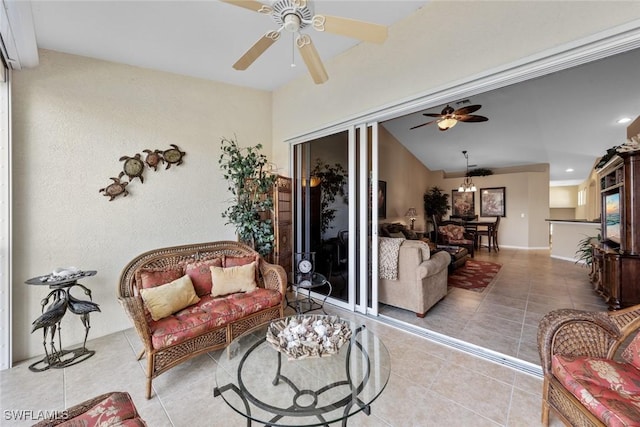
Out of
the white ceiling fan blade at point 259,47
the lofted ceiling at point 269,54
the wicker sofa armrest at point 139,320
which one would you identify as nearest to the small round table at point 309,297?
the wicker sofa armrest at point 139,320

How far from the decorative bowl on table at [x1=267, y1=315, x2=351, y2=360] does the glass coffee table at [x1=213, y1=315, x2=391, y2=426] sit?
0.19ft

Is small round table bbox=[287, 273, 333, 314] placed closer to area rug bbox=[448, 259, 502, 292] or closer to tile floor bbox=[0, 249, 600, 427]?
tile floor bbox=[0, 249, 600, 427]

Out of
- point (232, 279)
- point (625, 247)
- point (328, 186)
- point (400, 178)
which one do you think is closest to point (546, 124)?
point (400, 178)

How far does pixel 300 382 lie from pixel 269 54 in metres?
3.29

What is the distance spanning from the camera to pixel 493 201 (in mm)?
8289

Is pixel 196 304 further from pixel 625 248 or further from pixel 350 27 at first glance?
pixel 625 248

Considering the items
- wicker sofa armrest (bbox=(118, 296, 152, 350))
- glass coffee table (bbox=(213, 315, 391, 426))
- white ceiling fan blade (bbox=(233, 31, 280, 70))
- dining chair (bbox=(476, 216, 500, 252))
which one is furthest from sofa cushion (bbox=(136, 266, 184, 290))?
dining chair (bbox=(476, 216, 500, 252))

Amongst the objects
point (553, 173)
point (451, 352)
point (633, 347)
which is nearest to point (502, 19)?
point (633, 347)

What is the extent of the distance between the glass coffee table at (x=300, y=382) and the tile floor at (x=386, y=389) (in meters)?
0.36

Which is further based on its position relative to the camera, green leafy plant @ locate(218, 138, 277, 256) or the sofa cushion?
green leafy plant @ locate(218, 138, 277, 256)

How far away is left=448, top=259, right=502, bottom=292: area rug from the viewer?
4242 millimetres

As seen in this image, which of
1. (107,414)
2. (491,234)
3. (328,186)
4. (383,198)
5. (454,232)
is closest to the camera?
(107,414)

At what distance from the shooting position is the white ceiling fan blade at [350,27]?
4.87ft

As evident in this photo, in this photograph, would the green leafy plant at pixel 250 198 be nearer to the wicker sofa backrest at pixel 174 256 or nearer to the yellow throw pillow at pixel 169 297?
the wicker sofa backrest at pixel 174 256
